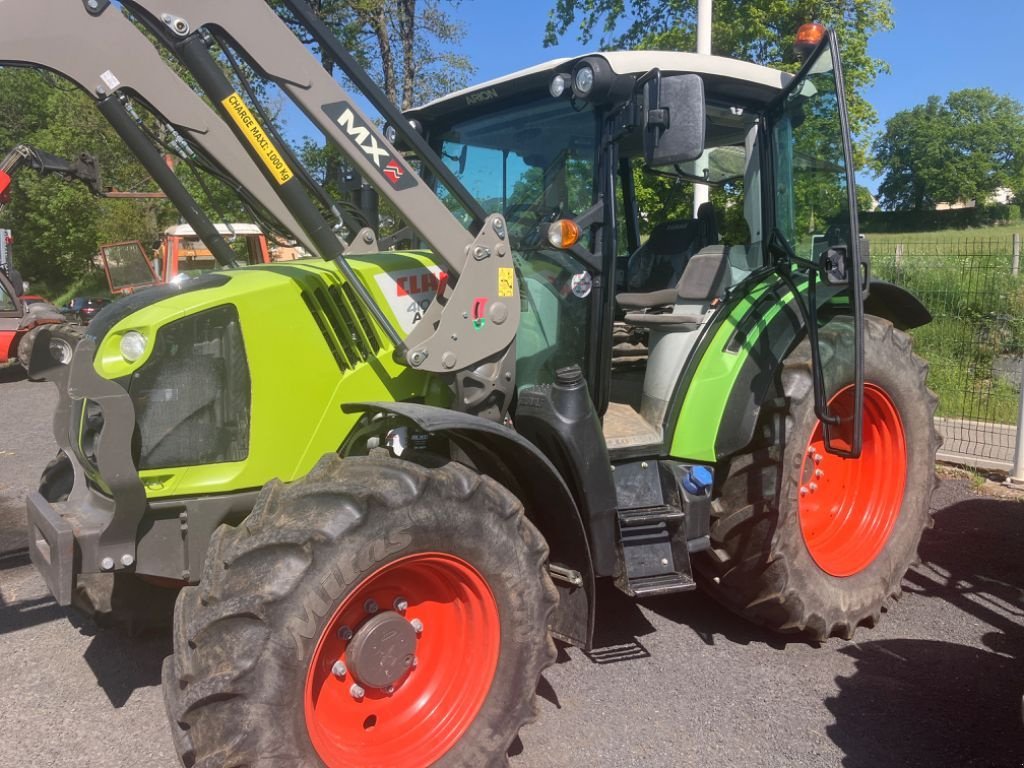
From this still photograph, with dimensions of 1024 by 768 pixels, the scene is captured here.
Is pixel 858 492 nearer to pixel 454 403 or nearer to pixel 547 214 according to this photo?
pixel 547 214

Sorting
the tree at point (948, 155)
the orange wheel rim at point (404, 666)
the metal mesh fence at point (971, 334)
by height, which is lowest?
the orange wheel rim at point (404, 666)

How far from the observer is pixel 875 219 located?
4256cm

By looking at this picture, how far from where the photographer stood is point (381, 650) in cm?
262

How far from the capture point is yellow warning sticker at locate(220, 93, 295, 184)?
2.69 m

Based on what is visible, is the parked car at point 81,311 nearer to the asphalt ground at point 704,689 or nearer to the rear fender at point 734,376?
the asphalt ground at point 704,689

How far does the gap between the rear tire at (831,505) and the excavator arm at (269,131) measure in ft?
4.08

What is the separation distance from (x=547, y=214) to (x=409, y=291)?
69cm

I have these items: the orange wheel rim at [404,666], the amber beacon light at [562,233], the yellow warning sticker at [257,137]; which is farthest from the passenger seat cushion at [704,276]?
the yellow warning sticker at [257,137]

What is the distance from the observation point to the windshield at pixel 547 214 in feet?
11.1

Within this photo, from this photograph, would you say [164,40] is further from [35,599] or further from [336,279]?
[35,599]

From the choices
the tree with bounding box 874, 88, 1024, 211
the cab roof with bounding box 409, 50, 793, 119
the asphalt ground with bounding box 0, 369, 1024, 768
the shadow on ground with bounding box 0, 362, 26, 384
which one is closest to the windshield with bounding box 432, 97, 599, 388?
the cab roof with bounding box 409, 50, 793, 119

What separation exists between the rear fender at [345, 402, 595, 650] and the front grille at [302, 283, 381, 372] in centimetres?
20

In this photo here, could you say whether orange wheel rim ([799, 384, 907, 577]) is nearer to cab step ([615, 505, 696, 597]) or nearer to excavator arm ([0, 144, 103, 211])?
cab step ([615, 505, 696, 597])

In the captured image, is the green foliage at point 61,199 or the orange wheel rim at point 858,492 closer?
the orange wheel rim at point 858,492
